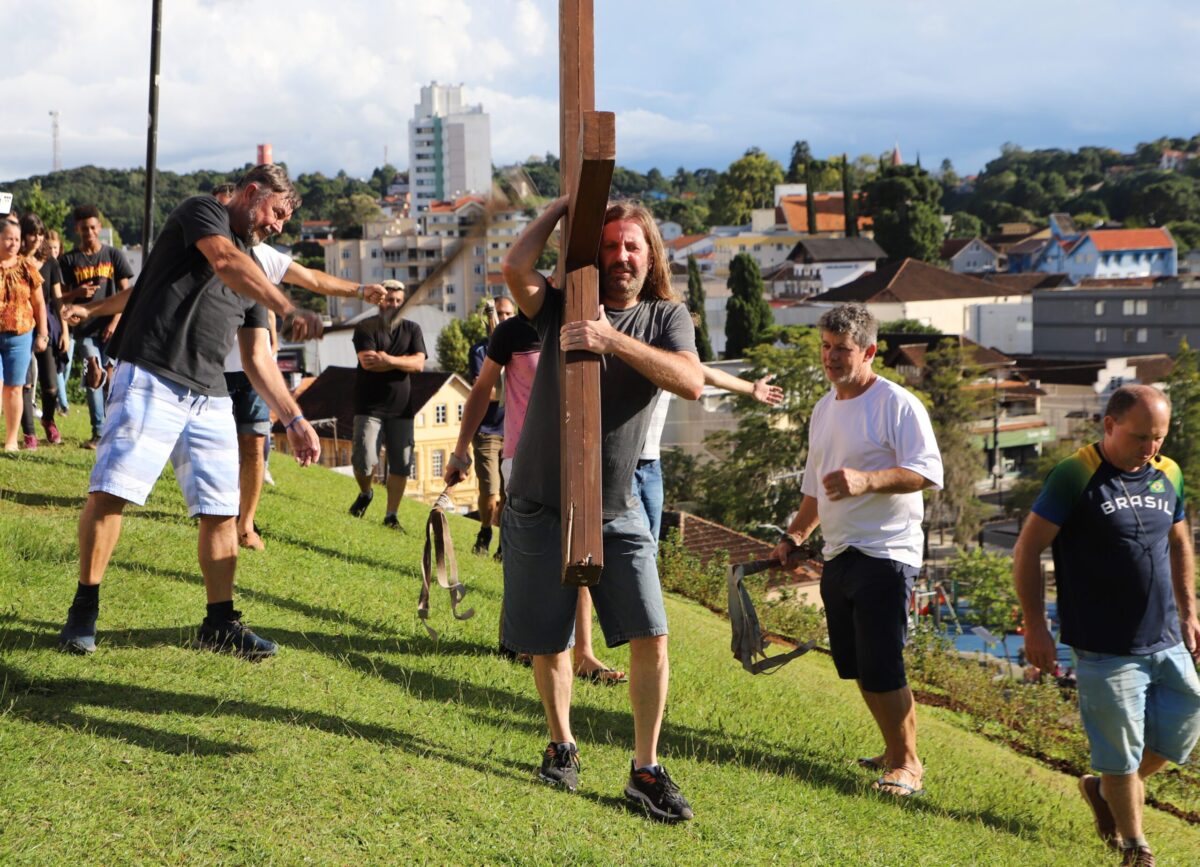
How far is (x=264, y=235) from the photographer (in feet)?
17.6

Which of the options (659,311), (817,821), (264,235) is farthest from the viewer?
(264,235)

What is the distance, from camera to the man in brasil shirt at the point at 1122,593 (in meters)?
5.07

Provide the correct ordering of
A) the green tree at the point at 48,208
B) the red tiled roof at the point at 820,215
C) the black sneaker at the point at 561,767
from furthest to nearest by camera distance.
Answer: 1. the red tiled roof at the point at 820,215
2. the green tree at the point at 48,208
3. the black sneaker at the point at 561,767

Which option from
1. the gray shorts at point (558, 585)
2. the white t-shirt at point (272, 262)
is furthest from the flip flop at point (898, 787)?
the white t-shirt at point (272, 262)

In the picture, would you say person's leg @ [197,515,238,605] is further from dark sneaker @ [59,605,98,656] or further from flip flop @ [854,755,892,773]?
flip flop @ [854,755,892,773]

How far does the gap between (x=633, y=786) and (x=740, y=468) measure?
A: 38.2 meters

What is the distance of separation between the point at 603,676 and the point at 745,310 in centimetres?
7840

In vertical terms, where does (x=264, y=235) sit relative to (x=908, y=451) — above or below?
above

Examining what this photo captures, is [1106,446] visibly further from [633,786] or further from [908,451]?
[633,786]

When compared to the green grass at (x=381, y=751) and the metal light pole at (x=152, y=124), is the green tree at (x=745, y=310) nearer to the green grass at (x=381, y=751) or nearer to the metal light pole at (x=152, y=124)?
the metal light pole at (x=152, y=124)

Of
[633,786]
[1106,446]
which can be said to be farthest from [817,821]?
[1106,446]

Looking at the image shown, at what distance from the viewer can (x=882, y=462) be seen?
5.60m

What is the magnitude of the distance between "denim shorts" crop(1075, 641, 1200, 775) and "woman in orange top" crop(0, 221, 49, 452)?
7662 mm

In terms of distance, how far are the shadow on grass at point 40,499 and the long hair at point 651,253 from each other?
201 inches
